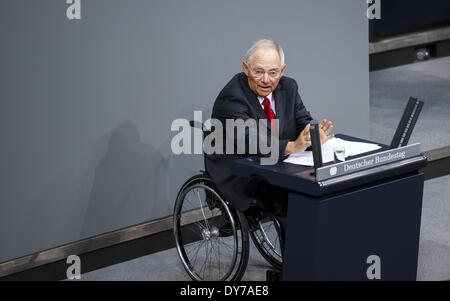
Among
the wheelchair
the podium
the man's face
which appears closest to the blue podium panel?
the podium

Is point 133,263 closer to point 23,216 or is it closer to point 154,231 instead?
point 154,231

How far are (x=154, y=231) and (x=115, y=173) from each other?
1.48 ft

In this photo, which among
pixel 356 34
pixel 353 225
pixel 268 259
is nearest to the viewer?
pixel 353 225

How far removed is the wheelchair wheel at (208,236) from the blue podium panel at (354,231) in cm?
43

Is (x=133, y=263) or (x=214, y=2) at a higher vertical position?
(x=214, y=2)

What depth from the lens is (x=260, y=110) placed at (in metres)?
3.92

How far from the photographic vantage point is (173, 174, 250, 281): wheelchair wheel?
3.96 metres

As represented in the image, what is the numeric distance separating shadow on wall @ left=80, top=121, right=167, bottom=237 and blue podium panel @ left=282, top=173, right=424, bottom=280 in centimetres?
134

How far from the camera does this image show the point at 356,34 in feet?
17.6

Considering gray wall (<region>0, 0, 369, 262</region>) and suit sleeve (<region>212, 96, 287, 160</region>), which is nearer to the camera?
suit sleeve (<region>212, 96, 287, 160</region>)

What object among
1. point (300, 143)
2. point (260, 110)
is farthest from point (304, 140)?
point (260, 110)

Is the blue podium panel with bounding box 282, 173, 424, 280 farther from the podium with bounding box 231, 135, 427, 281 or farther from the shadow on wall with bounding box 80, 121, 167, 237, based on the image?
the shadow on wall with bounding box 80, 121, 167, 237

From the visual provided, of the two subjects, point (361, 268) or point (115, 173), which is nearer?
point (361, 268)
